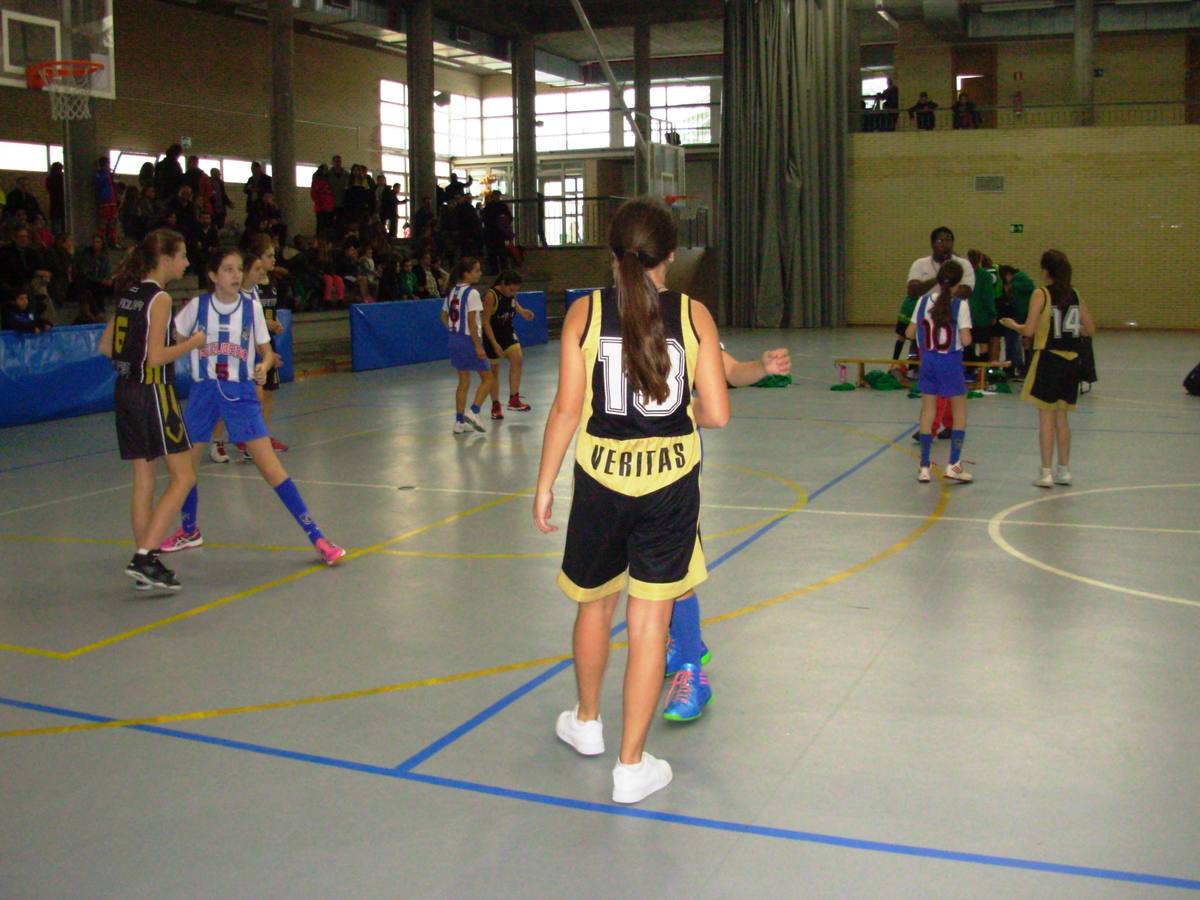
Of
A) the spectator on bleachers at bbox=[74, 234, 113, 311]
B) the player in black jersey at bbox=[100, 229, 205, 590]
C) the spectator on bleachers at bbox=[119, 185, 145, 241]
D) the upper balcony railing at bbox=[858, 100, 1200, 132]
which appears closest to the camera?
the player in black jersey at bbox=[100, 229, 205, 590]

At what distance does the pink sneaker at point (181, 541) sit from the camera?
7121 mm

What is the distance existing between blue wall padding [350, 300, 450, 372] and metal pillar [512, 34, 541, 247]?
9.39 meters

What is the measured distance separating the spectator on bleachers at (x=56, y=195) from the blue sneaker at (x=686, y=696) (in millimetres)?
17714

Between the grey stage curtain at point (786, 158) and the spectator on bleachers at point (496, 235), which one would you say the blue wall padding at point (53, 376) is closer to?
the spectator on bleachers at point (496, 235)

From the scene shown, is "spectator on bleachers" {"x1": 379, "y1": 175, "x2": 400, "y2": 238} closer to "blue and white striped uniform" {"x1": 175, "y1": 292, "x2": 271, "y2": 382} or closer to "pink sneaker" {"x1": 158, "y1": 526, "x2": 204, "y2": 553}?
"pink sneaker" {"x1": 158, "y1": 526, "x2": 204, "y2": 553}

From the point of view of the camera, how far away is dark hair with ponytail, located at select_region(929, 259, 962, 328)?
Result: 863 centimetres

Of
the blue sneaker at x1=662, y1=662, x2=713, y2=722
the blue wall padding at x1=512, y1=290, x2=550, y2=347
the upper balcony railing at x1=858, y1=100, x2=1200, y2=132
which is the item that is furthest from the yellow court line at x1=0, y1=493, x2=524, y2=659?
the upper balcony railing at x1=858, y1=100, x2=1200, y2=132

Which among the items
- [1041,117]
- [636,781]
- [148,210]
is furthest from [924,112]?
[636,781]

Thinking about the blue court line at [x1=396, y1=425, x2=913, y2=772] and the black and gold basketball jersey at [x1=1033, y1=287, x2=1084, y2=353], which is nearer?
the blue court line at [x1=396, y1=425, x2=913, y2=772]

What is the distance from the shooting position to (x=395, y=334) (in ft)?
62.9

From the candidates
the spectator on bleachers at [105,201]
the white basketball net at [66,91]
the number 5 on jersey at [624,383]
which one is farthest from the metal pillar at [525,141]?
the number 5 on jersey at [624,383]

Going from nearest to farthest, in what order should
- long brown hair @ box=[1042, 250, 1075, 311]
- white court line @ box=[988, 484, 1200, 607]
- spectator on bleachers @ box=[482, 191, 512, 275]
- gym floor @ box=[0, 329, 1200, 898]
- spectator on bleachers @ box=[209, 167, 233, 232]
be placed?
gym floor @ box=[0, 329, 1200, 898] < white court line @ box=[988, 484, 1200, 607] < long brown hair @ box=[1042, 250, 1075, 311] < spectator on bleachers @ box=[209, 167, 233, 232] < spectator on bleachers @ box=[482, 191, 512, 275]

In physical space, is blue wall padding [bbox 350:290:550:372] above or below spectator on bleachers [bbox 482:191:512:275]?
below

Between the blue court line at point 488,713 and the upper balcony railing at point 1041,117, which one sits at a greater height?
the upper balcony railing at point 1041,117
